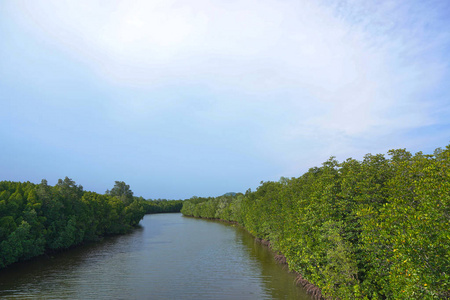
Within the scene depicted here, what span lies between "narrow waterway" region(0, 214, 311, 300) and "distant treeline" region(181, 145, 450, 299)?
689cm

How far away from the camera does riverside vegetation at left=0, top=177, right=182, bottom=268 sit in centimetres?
3992

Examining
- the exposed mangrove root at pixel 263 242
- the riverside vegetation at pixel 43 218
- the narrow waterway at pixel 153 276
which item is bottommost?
the narrow waterway at pixel 153 276

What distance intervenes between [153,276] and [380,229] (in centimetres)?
3072

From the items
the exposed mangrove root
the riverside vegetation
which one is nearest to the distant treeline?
the exposed mangrove root

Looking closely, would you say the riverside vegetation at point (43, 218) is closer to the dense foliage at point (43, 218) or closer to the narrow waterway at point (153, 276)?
Answer: the dense foliage at point (43, 218)

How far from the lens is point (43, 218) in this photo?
47.8 m

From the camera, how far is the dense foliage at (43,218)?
39906 millimetres

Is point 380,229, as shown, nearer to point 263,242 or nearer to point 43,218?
point 263,242

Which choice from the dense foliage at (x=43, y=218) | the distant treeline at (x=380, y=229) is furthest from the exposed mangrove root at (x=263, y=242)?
A: the dense foliage at (x=43, y=218)

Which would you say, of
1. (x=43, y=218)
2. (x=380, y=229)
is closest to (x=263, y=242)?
(x=43, y=218)

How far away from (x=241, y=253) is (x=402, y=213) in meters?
42.8

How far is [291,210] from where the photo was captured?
37469 millimetres

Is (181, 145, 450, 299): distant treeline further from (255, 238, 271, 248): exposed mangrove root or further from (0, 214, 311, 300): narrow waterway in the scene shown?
(255, 238, 271, 248): exposed mangrove root

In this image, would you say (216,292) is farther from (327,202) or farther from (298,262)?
→ (327,202)
